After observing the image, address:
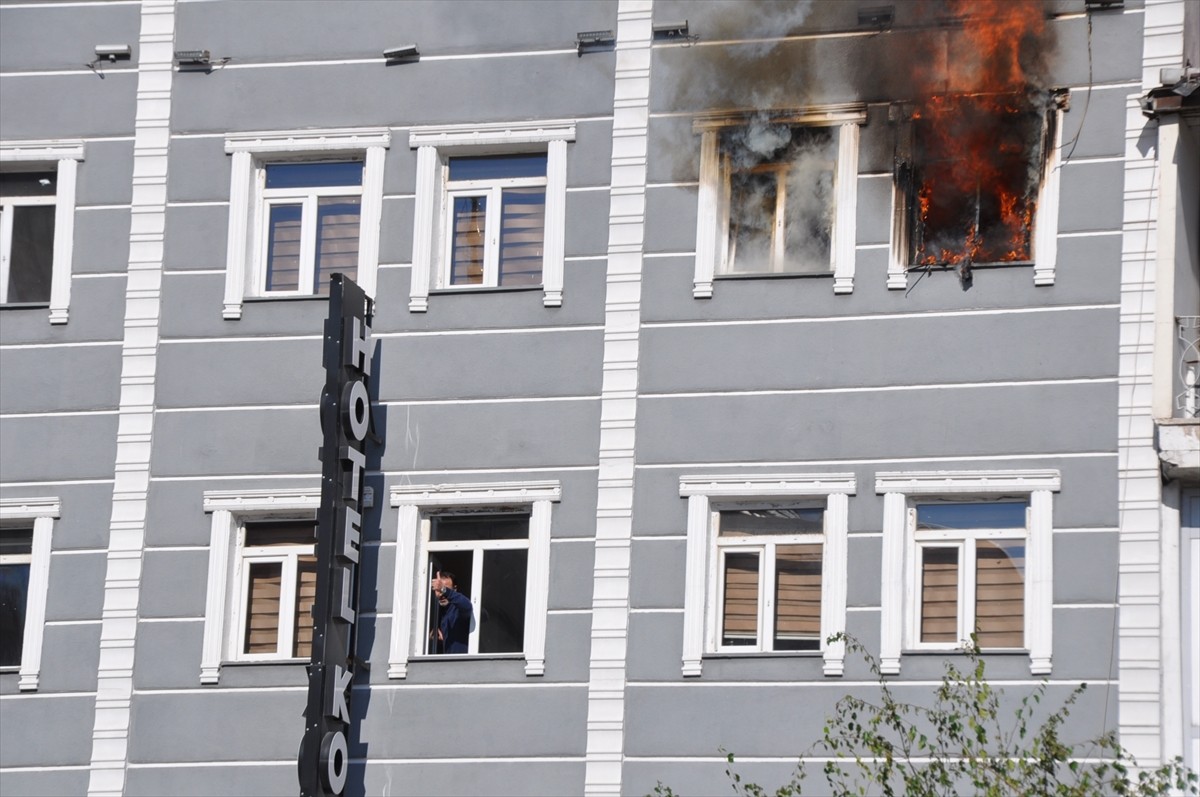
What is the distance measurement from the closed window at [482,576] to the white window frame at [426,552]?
15 cm

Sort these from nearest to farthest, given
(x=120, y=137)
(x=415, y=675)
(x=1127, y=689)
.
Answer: (x=1127, y=689) → (x=415, y=675) → (x=120, y=137)

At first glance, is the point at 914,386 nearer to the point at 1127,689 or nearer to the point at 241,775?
the point at 1127,689

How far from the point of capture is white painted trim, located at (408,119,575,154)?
29.6 m

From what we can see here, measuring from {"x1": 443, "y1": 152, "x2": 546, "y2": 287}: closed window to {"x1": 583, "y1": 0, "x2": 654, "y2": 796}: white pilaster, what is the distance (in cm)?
106

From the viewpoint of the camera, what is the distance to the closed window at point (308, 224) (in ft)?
99.5

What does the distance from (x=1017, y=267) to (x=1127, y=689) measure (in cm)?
485

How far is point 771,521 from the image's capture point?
2845 cm

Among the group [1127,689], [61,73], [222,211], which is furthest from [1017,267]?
[61,73]

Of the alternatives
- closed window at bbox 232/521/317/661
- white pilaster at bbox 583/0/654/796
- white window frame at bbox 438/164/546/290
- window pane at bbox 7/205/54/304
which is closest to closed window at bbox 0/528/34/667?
closed window at bbox 232/521/317/661

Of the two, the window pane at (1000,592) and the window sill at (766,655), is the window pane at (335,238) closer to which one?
the window sill at (766,655)

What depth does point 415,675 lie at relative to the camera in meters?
28.7

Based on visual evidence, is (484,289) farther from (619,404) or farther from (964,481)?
(964,481)

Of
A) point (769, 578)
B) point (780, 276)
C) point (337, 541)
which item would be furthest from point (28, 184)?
point (769, 578)

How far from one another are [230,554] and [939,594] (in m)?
8.23
